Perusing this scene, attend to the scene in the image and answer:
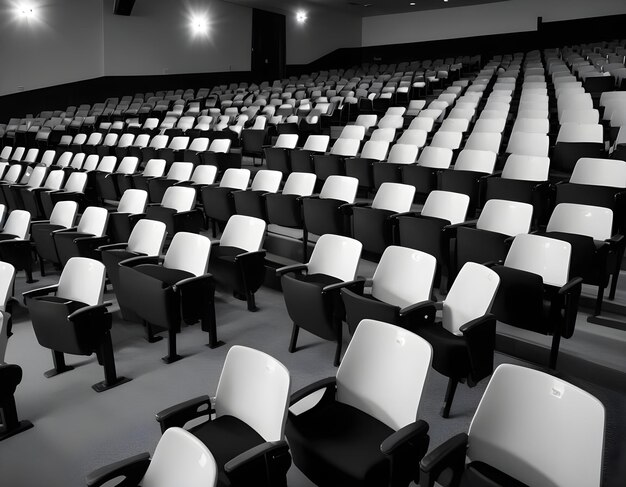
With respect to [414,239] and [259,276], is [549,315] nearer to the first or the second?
[414,239]

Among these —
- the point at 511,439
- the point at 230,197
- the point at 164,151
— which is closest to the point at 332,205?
the point at 230,197

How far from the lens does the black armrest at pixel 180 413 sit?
2.11 metres

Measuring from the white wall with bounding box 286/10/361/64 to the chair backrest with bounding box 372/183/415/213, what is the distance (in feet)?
48.4

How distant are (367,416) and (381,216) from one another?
7.15ft

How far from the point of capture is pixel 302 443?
2.13 m

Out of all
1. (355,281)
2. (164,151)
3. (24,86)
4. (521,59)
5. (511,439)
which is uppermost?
(521,59)

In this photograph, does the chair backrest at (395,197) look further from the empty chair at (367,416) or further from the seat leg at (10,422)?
the seat leg at (10,422)

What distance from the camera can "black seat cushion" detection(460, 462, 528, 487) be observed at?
181 cm

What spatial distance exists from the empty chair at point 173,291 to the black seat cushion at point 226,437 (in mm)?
1288

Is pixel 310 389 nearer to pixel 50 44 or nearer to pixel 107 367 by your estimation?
pixel 107 367

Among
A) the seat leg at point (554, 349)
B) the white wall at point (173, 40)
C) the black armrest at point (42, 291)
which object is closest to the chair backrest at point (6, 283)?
the black armrest at point (42, 291)

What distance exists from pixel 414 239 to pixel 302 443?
2221 mm

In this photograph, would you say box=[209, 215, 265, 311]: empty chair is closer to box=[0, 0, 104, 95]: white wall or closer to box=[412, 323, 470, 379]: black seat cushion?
box=[412, 323, 470, 379]: black seat cushion

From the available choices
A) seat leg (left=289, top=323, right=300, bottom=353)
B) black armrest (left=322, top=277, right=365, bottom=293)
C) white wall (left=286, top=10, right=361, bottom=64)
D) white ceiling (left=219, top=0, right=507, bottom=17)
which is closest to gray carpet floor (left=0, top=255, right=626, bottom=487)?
seat leg (left=289, top=323, right=300, bottom=353)
